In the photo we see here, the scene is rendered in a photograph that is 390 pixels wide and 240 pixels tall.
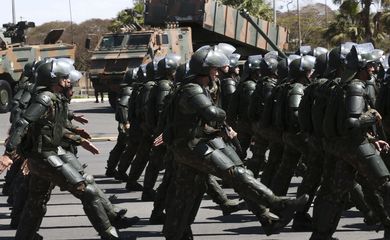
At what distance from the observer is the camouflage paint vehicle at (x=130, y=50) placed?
94.9 feet

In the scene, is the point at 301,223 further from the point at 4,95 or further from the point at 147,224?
the point at 4,95

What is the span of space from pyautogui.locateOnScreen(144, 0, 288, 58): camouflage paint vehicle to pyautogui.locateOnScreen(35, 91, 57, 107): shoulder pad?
21199 millimetres

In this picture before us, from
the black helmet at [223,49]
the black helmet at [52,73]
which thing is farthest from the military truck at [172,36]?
the black helmet at [52,73]

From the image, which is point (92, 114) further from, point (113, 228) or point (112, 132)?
point (113, 228)

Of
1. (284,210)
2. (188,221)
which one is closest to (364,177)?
(284,210)

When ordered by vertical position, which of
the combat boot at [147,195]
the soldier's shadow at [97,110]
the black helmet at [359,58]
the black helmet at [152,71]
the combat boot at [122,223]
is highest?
the black helmet at [359,58]

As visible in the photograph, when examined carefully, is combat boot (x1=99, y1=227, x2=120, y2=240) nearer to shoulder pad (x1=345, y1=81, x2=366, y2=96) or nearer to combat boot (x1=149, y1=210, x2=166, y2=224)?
combat boot (x1=149, y1=210, x2=166, y2=224)

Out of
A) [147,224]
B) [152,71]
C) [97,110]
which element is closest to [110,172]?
A: [152,71]

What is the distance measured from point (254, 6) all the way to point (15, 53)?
1671cm

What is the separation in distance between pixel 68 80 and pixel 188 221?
1.69 meters

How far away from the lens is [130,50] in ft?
95.8

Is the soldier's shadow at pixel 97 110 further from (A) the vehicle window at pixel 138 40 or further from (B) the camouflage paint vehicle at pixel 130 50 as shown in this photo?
(A) the vehicle window at pixel 138 40

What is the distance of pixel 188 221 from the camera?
28.6 feet

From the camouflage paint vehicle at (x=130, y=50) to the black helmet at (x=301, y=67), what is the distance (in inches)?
718
